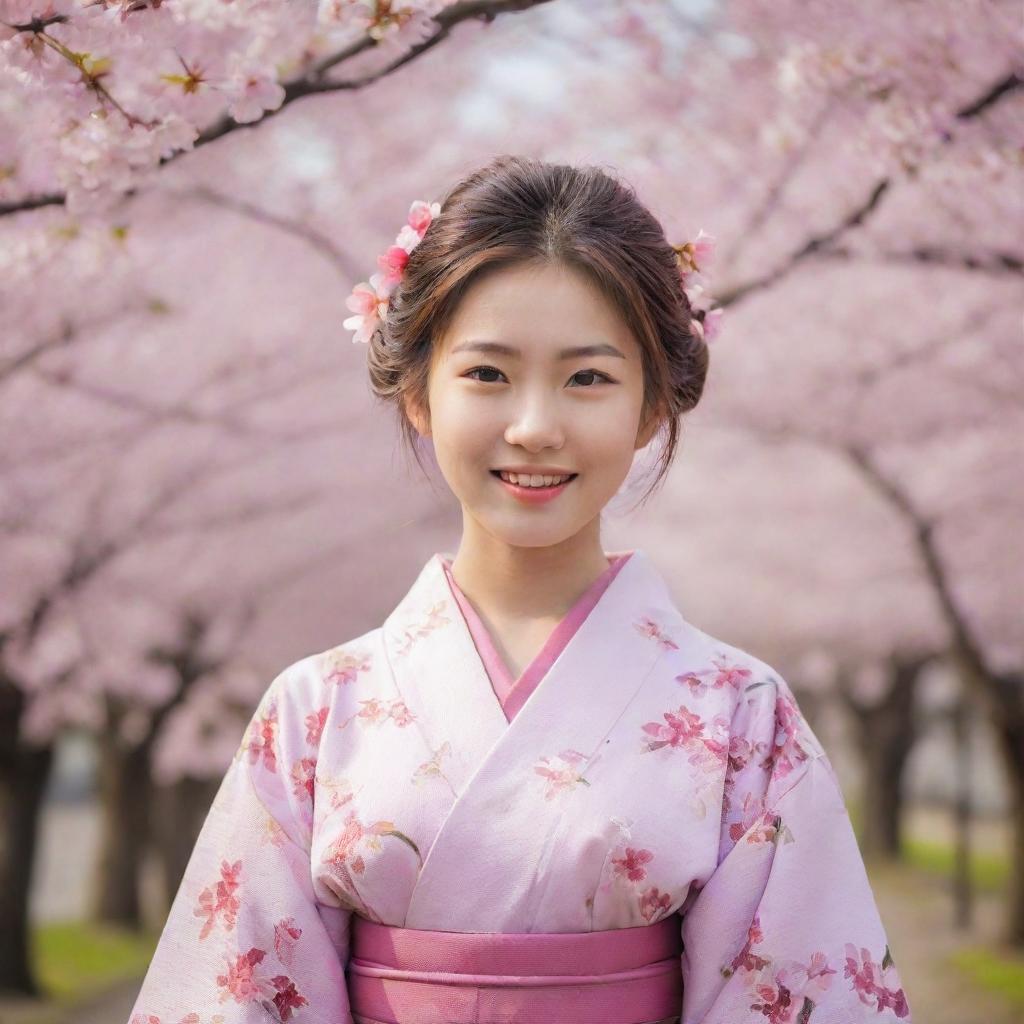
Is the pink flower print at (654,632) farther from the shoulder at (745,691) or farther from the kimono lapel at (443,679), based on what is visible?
the kimono lapel at (443,679)

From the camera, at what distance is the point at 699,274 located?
2.76 m

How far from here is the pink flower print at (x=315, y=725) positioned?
2.53 m

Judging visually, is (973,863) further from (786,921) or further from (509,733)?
(509,733)

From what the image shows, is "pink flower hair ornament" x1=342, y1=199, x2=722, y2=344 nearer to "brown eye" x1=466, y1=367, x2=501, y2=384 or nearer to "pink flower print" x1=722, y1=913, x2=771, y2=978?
"brown eye" x1=466, y1=367, x2=501, y2=384

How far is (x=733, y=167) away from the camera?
6164mm

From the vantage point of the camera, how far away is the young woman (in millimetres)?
2299

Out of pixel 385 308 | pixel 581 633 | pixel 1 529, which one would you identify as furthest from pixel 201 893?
pixel 1 529

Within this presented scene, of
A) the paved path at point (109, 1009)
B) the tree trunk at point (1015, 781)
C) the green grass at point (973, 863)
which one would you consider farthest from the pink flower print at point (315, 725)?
the green grass at point (973, 863)

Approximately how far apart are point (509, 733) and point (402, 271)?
2.92 feet

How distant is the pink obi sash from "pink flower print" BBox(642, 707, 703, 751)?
1.02 feet

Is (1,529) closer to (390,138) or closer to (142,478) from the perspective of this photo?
(142,478)

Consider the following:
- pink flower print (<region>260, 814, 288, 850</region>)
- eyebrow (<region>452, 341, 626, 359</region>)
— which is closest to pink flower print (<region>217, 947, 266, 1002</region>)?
pink flower print (<region>260, 814, 288, 850</region>)

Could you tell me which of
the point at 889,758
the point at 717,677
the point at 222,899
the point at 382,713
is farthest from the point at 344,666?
the point at 889,758

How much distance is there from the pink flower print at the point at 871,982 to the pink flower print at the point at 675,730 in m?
0.44
